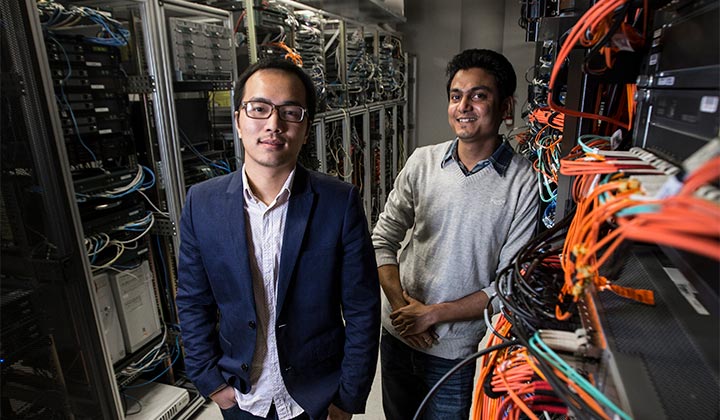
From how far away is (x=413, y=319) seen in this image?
120cm

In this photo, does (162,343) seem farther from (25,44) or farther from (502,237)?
(502,237)

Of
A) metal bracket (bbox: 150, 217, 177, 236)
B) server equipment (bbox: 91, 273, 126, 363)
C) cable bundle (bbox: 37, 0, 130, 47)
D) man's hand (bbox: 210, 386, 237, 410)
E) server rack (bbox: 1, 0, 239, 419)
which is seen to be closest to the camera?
man's hand (bbox: 210, 386, 237, 410)

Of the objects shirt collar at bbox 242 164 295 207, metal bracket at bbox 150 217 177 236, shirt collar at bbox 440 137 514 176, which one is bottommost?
metal bracket at bbox 150 217 177 236

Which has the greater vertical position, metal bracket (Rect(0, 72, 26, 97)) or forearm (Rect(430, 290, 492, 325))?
metal bracket (Rect(0, 72, 26, 97))

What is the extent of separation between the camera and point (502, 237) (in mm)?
1205

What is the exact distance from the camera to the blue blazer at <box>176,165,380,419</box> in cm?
110

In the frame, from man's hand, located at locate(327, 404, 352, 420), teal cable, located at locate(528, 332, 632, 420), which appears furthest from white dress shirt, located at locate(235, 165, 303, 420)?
teal cable, located at locate(528, 332, 632, 420)

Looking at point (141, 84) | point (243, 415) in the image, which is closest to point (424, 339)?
point (243, 415)

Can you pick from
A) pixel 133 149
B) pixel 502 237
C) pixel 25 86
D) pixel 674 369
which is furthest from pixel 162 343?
pixel 674 369

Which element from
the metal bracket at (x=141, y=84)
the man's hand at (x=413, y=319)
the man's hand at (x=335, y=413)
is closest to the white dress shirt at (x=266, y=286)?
the man's hand at (x=335, y=413)

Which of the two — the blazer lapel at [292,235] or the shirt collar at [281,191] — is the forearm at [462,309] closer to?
the blazer lapel at [292,235]

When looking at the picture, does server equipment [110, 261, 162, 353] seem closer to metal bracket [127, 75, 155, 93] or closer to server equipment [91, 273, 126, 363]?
server equipment [91, 273, 126, 363]

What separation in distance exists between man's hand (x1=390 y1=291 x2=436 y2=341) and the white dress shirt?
0.37 meters

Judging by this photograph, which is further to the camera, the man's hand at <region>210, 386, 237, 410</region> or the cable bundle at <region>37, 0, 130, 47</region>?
the cable bundle at <region>37, 0, 130, 47</region>
